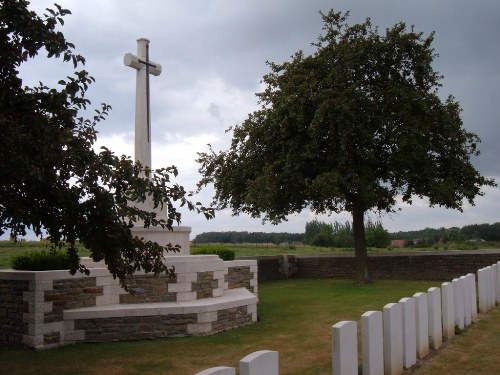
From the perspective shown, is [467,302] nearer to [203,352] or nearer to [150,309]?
[203,352]

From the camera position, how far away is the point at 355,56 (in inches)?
699

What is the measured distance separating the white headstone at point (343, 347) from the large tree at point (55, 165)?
2.67 m

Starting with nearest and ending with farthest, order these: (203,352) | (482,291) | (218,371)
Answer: (218,371) < (203,352) < (482,291)

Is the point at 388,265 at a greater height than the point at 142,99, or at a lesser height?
lesser

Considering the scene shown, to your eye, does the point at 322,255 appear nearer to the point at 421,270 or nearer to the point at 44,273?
the point at 421,270

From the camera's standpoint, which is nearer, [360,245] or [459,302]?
[459,302]

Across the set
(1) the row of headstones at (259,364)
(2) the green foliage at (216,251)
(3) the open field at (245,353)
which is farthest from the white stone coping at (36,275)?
(1) the row of headstones at (259,364)

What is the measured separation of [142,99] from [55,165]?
5.41 meters

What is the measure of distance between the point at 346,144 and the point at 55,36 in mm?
12853

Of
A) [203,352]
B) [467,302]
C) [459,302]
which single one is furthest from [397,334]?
[467,302]

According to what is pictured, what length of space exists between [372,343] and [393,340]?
0.61 metres

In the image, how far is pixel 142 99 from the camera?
1119cm

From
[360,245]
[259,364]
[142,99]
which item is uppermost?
[142,99]

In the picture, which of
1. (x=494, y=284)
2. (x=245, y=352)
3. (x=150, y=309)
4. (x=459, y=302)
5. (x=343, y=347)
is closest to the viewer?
(x=343, y=347)
